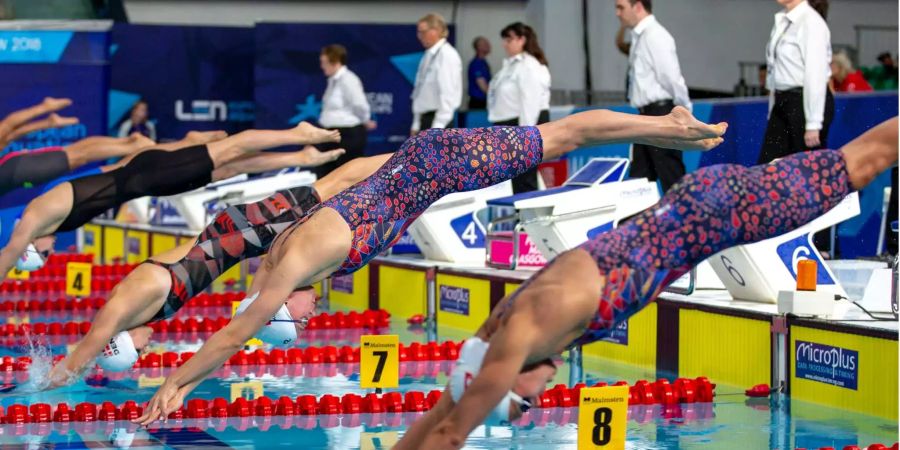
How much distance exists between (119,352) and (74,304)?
4.11 meters

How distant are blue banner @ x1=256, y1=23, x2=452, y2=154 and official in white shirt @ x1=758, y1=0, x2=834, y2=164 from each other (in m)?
8.67

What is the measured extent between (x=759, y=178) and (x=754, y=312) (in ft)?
6.97

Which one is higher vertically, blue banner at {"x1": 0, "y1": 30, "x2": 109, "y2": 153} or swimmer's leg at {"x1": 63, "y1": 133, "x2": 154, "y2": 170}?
blue banner at {"x1": 0, "y1": 30, "x2": 109, "y2": 153}

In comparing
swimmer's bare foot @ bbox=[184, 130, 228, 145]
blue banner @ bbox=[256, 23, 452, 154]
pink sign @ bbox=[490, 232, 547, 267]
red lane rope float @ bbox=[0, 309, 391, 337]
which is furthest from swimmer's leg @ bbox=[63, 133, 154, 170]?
blue banner @ bbox=[256, 23, 452, 154]

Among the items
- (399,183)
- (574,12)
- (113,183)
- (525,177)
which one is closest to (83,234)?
(574,12)

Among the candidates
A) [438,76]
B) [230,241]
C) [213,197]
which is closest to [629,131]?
[230,241]

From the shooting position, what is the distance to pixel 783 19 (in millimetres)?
6645

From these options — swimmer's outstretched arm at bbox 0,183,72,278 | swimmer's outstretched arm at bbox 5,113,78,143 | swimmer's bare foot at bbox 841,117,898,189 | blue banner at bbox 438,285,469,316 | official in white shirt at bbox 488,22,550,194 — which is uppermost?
official in white shirt at bbox 488,22,550,194

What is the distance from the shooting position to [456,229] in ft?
26.9

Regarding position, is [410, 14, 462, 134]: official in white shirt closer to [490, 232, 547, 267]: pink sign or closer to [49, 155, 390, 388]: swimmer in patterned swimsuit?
[490, 232, 547, 267]: pink sign

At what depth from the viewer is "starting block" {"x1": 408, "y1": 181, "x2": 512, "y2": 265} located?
320 inches

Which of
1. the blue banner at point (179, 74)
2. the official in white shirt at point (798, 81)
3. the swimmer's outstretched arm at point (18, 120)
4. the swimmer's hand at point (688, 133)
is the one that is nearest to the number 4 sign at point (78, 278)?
the swimmer's outstretched arm at point (18, 120)

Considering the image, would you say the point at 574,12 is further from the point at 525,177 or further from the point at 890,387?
the point at 890,387

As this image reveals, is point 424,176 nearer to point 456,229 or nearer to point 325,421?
point 325,421
